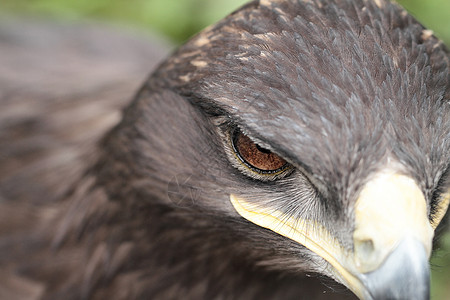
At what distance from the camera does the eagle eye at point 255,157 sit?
1.83 meters

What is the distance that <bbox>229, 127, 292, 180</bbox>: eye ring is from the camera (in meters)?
1.83

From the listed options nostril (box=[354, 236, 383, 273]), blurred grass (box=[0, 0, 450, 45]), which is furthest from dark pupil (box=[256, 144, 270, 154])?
blurred grass (box=[0, 0, 450, 45])

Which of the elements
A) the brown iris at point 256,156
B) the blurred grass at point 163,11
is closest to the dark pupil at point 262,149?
the brown iris at point 256,156

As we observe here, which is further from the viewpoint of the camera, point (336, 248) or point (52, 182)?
point (52, 182)

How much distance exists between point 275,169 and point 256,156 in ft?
0.20

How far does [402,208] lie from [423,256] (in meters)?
0.13

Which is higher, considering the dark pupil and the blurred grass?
the blurred grass

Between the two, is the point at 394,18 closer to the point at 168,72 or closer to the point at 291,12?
the point at 291,12

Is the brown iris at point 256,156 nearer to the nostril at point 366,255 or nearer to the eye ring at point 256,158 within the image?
the eye ring at point 256,158

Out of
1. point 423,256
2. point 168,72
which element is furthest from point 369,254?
point 168,72

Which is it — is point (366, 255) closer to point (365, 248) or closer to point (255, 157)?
point (365, 248)

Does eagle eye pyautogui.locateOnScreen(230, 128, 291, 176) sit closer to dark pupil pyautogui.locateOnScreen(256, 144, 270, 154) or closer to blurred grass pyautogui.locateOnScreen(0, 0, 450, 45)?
dark pupil pyautogui.locateOnScreen(256, 144, 270, 154)

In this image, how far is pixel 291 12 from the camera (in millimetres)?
1934

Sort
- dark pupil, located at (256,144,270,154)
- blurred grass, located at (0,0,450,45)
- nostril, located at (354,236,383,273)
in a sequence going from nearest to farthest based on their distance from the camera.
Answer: nostril, located at (354,236,383,273) → dark pupil, located at (256,144,270,154) → blurred grass, located at (0,0,450,45)
